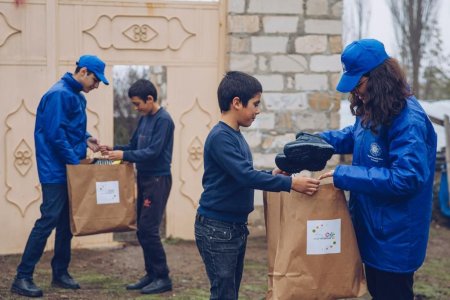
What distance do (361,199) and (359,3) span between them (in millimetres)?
20724

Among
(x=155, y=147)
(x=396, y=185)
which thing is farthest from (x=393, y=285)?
(x=155, y=147)

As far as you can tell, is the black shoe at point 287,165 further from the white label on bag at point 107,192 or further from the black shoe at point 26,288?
the black shoe at point 26,288

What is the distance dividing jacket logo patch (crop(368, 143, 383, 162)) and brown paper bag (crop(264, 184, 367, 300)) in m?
0.25

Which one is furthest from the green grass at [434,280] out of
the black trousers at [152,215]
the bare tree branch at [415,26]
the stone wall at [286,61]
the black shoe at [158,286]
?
the bare tree branch at [415,26]

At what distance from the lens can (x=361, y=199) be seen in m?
3.28

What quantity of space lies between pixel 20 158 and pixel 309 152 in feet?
13.4

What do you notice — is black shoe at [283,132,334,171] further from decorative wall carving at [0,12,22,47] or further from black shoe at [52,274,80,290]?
decorative wall carving at [0,12,22,47]

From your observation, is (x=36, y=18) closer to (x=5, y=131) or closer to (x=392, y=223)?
(x=5, y=131)

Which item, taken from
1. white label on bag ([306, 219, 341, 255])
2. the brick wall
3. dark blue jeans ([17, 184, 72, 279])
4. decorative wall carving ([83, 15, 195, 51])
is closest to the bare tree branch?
the brick wall

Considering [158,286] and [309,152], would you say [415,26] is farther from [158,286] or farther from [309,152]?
[309,152]

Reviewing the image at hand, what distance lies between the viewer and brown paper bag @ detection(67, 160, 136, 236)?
16.2 feet

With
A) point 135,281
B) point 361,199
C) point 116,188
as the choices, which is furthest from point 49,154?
point 361,199

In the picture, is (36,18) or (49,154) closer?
(49,154)

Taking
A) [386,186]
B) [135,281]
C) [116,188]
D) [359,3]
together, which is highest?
[359,3]
